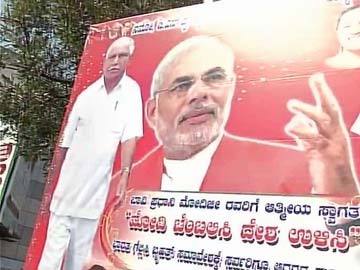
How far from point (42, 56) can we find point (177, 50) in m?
4.89

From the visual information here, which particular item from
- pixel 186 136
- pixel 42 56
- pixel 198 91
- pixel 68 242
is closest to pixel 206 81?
pixel 198 91

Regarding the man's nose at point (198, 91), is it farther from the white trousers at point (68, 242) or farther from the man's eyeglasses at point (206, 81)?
the white trousers at point (68, 242)

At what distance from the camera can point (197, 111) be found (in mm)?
3092

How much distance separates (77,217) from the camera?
351 centimetres

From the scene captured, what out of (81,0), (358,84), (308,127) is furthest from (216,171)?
(81,0)

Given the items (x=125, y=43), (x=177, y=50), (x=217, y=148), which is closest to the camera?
(x=217, y=148)

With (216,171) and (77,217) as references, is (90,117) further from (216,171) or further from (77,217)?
(216,171)

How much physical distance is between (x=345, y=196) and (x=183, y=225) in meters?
0.79

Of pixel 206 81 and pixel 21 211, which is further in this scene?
pixel 21 211

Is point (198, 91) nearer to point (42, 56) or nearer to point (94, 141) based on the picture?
point (94, 141)

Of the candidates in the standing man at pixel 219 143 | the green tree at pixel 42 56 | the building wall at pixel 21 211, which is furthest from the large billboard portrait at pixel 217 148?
the building wall at pixel 21 211

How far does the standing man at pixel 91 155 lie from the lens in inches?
134

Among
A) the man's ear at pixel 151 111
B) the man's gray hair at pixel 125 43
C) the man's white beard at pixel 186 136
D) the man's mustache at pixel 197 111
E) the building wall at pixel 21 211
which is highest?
the building wall at pixel 21 211

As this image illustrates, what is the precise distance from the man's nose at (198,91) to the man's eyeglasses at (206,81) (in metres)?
0.01
